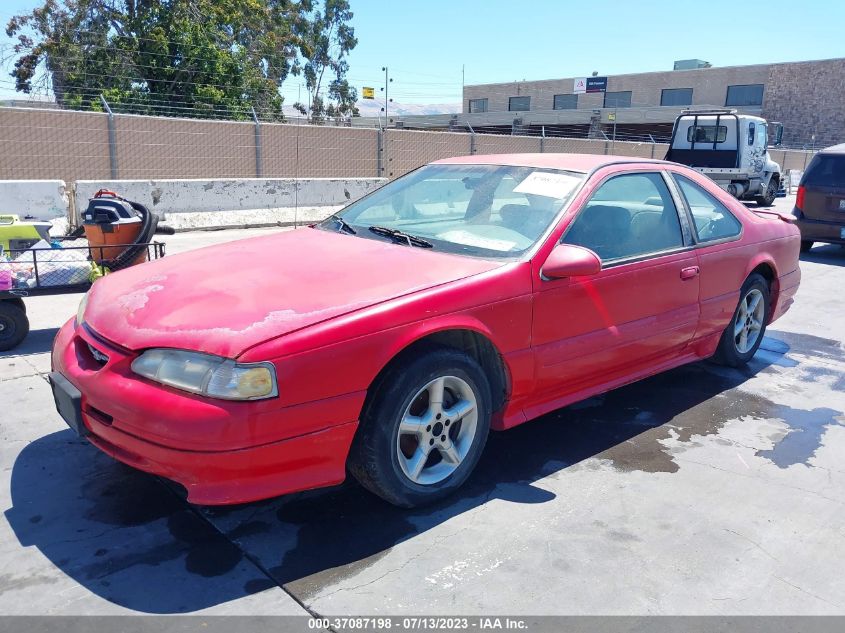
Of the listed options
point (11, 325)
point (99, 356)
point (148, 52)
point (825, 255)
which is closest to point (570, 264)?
point (99, 356)

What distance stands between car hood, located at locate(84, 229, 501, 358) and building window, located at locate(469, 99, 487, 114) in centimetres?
6628

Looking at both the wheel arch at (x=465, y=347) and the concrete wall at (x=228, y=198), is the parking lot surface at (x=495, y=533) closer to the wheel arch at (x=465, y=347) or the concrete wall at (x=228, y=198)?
the wheel arch at (x=465, y=347)

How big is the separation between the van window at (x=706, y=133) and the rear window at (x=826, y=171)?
27.0ft

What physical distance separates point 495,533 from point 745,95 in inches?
2177

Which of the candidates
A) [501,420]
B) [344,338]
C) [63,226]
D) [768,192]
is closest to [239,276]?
[344,338]

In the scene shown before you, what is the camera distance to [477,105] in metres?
68.0

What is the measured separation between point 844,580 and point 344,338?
88.4 inches

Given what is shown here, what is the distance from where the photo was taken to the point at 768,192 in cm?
2003

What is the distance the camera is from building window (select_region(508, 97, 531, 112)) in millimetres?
62909

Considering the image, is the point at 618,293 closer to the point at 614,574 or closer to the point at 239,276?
the point at 614,574

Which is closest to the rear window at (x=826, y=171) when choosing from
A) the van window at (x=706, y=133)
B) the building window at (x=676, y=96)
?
the van window at (x=706, y=133)

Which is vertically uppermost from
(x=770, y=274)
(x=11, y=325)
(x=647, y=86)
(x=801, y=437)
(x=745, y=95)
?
(x=647, y=86)

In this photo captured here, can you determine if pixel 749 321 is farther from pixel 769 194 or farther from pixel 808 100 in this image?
pixel 808 100

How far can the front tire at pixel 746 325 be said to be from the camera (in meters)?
5.29
